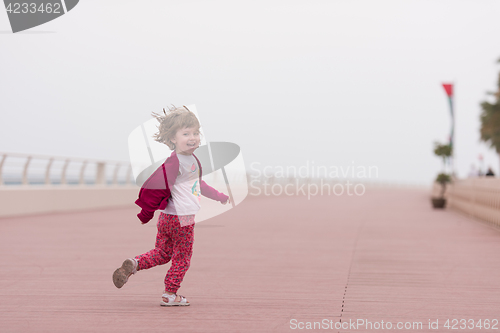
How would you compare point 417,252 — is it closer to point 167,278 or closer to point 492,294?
point 492,294

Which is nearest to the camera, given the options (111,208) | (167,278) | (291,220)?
(167,278)

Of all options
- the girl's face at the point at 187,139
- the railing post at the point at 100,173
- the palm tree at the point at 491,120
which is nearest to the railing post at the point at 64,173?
the railing post at the point at 100,173

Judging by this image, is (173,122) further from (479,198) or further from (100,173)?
(100,173)

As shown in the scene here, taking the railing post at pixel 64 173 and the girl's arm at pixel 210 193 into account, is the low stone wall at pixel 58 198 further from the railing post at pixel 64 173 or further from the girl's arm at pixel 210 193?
the girl's arm at pixel 210 193

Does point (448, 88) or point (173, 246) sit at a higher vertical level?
point (173, 246)

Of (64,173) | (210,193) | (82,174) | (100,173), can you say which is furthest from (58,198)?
(210,193)

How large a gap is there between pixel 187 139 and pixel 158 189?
455 mm

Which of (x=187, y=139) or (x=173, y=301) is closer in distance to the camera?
(x=187, y=139)

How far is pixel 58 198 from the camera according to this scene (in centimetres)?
1928

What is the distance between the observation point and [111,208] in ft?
73.7

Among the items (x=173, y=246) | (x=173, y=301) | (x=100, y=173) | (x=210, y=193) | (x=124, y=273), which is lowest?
(x=100, y=173)

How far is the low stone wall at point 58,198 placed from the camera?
16.7 m

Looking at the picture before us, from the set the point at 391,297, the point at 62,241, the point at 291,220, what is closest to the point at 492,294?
the point at 391,297

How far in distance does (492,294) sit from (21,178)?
14238 mm
